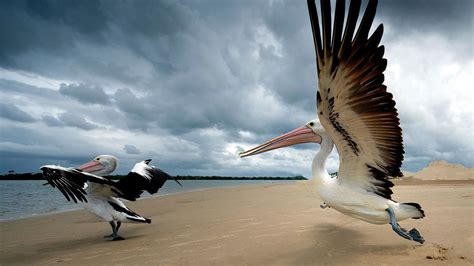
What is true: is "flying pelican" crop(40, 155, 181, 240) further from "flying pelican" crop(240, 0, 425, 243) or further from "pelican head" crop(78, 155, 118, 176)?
"flying pelican" crop(240, 0, 425, 243)

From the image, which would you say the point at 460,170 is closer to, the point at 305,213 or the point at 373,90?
the point at 305,213

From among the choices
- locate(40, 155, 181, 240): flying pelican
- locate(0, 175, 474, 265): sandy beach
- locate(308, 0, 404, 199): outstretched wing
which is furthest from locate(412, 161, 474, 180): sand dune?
locate(40, 155, 181, 240): flying pelican

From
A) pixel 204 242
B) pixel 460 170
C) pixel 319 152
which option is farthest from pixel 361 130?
pixel 460 170

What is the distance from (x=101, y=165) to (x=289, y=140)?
174 inches

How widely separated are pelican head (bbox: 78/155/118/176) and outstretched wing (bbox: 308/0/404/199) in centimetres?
493

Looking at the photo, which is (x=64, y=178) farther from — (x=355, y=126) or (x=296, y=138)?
(x=355, y=126)

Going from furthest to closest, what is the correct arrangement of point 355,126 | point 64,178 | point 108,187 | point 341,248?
point 108,187, point 64,178, point 341,248, point 355,126

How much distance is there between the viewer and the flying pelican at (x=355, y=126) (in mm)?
2754

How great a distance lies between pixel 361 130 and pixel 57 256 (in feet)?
13.8

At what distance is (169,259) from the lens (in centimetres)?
373

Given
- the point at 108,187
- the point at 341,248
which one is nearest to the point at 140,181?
the point at 108,187

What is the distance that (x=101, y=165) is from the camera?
6910mm

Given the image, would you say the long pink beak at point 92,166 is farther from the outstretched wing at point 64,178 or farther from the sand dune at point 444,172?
the sand dune at point 444,172

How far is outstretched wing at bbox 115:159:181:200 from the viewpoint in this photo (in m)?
5.79
